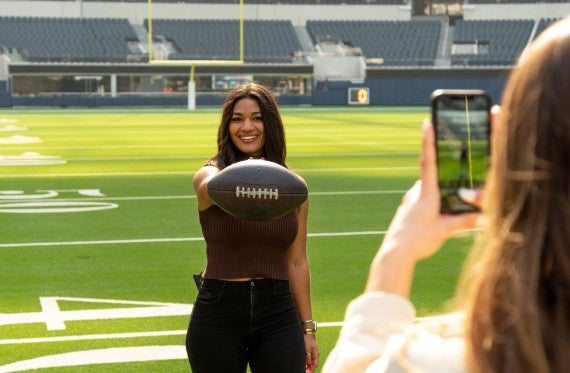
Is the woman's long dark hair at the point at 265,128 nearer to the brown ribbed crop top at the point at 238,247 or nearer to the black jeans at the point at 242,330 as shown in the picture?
the brown ribbed crop top at the point at 238,247

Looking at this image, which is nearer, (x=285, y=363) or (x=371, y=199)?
(x=285, y=363)

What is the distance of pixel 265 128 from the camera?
415cm

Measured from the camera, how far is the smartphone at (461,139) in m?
1.54

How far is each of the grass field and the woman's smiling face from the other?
2588 millimetres

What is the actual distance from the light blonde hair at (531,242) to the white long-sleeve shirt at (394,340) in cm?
5

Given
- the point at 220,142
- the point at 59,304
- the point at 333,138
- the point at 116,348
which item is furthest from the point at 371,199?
the point at 333,138

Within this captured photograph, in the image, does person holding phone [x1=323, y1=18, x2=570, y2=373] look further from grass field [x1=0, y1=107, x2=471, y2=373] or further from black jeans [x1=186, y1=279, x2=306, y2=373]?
grass field [x1=0, y1=107, x2=471, y2=373]

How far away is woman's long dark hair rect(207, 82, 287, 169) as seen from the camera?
13.7ft

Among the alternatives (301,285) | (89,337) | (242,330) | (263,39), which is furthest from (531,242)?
(263,39)

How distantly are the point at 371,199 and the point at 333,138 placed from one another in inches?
467

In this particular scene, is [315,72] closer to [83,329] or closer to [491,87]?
[491,87]

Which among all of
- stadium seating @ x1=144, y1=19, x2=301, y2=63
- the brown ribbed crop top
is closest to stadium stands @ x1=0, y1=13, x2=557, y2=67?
stadium seating @ x1=144, y1=19, x2=301, y2=63

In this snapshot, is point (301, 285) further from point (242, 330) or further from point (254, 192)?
point (254, 192)

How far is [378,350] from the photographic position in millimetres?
1434
